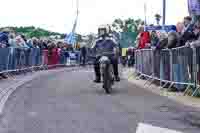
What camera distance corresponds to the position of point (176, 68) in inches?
671

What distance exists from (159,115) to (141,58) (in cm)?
1282

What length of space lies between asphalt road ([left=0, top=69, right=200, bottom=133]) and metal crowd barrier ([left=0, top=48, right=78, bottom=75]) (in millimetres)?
8944

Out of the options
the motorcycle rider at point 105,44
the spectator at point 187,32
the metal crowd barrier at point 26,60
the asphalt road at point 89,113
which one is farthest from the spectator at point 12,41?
the spectator at point 187,32

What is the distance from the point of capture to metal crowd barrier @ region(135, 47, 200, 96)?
1517cm

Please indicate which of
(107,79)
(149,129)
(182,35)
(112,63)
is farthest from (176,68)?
(149,129)

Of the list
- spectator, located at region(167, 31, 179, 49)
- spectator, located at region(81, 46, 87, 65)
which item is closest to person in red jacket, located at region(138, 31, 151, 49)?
spectator, located at region(167, 31, 179, 49)

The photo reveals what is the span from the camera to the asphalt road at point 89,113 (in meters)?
9.65

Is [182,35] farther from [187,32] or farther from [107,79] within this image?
[107,79]

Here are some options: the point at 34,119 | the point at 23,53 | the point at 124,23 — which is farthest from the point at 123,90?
the point at 124,23

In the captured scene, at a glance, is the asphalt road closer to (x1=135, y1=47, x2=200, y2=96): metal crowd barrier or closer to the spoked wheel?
the spoked wheel

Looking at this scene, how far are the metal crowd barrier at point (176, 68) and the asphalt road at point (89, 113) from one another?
932 mm

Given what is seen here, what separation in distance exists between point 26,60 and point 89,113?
1832 cm

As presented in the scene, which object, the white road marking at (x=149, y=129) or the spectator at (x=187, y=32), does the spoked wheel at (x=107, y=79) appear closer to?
the spectator at (x=187, y=32)

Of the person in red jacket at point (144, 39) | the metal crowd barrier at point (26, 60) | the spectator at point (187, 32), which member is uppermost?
the spectator at point (187, 32)
